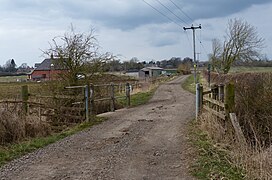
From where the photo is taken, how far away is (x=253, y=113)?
10914mm

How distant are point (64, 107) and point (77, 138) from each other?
486 centimetres

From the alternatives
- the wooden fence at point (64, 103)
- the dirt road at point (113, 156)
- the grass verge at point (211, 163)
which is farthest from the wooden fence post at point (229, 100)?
the wooden fence at point (64, 103)

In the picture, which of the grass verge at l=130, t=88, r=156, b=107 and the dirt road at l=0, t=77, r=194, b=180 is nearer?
the dirt road at l=0, t=77, r=194, b=180

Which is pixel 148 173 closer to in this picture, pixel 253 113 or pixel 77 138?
pixel 77 138

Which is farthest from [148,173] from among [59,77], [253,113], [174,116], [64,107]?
[59,77]

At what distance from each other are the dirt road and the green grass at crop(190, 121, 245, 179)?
253 millimetres

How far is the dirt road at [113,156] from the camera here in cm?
641

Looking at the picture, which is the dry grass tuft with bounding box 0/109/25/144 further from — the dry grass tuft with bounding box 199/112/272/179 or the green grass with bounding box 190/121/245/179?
the dry grass tuft with bounding box 199/112/272/179

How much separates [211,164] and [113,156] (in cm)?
217

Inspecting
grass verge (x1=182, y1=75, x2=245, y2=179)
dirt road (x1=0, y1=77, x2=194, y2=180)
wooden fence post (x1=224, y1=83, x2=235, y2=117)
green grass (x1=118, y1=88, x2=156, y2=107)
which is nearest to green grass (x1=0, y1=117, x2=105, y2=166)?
dirt road (x1=0, y1=77, x2=194, y2=180)

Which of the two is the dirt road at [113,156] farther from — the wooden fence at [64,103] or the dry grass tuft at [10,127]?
the wooden fence at [64,103]

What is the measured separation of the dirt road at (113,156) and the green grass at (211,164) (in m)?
0.25

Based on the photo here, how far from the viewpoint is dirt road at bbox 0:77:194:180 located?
6.41 meters

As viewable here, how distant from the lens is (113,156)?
7.78 m
